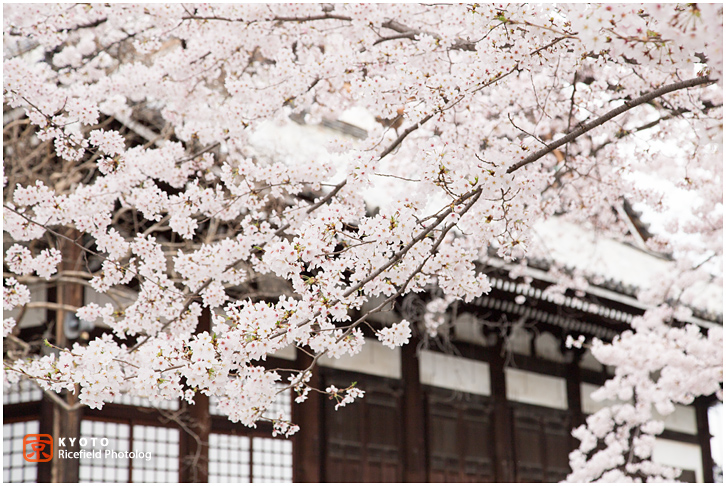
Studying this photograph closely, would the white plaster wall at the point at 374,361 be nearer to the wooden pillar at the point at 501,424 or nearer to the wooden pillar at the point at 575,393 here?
the wooden pillar at the point at 501,424

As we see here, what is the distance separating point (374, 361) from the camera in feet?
31.4

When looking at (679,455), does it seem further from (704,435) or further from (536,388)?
(536,388)

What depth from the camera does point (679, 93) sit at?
5.59 m

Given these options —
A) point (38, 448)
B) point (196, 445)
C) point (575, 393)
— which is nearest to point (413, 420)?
point (196, 445)

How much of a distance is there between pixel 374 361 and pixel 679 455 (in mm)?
6515

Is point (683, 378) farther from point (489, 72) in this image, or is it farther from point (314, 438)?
point (489, 72)

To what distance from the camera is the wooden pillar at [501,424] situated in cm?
1035

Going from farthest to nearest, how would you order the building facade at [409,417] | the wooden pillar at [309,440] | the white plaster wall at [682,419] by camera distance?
the white plaster wall at [682,419] → the wooden pillar at [309,440] → the building facade at [409,417]

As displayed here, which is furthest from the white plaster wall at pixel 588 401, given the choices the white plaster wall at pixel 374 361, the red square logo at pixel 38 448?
the red square logo at pixel 38 448

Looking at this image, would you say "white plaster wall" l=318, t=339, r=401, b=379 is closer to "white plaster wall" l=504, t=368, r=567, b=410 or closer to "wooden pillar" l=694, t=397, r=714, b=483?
"white plaster wall" l=504, t=368, r=567, b=410

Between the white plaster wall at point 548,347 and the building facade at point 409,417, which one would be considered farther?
the white plaster wall at point 548,347

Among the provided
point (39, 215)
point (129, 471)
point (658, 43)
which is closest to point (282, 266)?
point (658, 43)

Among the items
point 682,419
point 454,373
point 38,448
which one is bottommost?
point 38,448

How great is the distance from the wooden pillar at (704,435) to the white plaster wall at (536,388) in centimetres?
354
